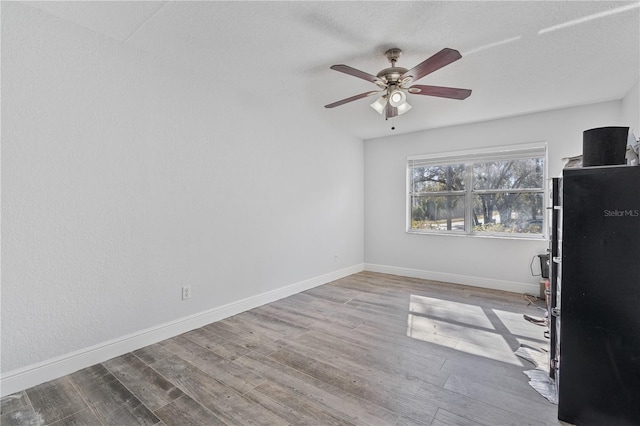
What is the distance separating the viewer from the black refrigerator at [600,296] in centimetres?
158

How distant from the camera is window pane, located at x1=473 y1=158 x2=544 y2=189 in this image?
13.6 ft

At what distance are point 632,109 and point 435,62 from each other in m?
2.79

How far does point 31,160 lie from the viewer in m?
2.02

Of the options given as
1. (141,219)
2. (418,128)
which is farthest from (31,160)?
(418,128)

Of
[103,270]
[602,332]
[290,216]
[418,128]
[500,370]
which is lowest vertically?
[500,370]

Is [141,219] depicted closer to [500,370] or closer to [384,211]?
[500,370]

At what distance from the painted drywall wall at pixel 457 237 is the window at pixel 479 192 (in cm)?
14

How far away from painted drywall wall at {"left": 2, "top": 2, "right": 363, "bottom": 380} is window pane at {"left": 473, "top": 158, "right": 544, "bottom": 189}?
2.94 metres

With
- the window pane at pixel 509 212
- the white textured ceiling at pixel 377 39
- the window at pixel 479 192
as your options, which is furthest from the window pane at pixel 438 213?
the white textured ceiling at pixel 377 39

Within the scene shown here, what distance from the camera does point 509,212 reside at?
4.36 metres

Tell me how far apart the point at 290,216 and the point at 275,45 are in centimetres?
224

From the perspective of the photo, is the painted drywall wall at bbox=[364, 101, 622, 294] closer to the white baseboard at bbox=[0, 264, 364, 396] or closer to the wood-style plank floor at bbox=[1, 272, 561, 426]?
the wood-style plank floor at bbox=[1, 272, 561, 426]

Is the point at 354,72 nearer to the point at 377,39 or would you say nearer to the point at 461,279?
Result: the point at 377,39

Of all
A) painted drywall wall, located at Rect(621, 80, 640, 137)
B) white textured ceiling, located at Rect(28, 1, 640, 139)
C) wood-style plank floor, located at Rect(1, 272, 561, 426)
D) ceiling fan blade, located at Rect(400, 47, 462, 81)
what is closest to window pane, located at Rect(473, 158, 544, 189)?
painted drywall wall, located at Rect(621, 80, 640, 137)
